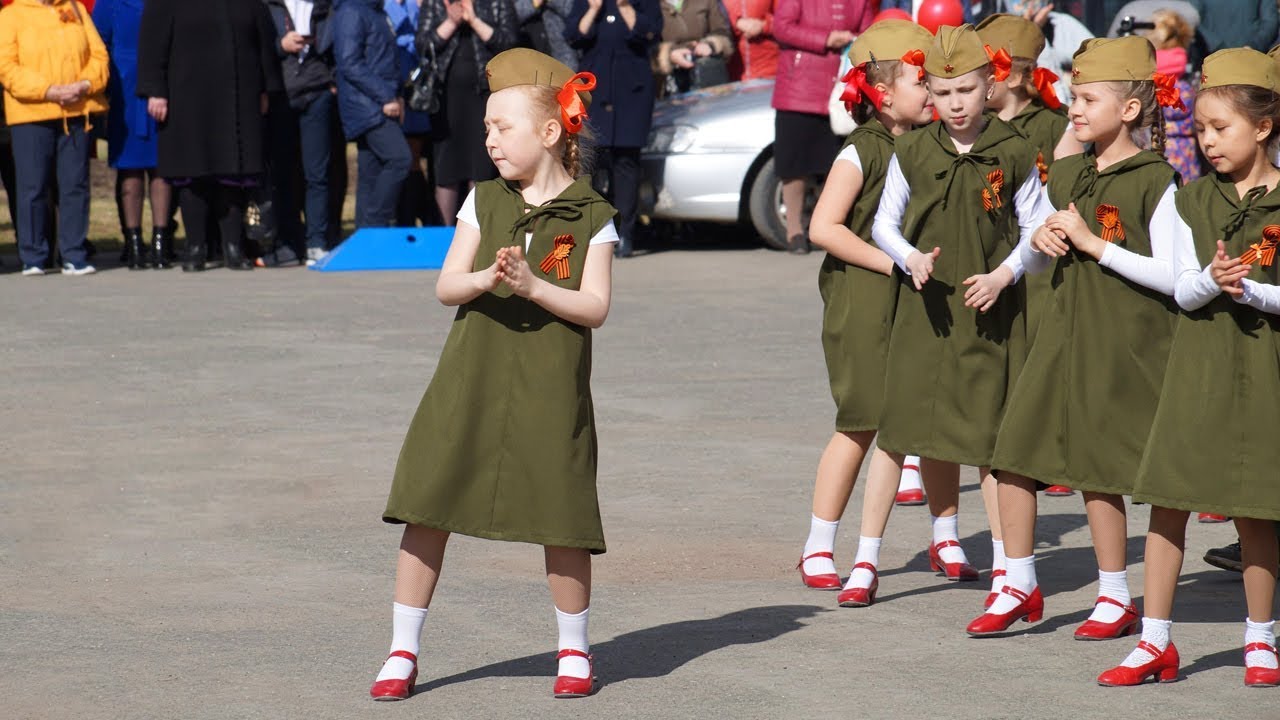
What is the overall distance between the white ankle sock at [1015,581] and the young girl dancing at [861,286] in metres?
0.54

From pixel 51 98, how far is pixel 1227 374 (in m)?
10.6

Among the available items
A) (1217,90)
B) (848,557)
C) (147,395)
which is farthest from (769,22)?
(1217,90)

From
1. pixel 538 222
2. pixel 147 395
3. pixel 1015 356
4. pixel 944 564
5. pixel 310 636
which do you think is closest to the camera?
pixel 538 222

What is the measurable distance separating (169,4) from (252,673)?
10.1 meters

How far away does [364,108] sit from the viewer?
15203 mm

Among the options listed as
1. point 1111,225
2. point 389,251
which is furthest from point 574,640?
point 389,251

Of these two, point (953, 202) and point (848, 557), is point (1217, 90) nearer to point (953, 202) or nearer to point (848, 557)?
point (953, 202)

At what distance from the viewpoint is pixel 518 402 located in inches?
203

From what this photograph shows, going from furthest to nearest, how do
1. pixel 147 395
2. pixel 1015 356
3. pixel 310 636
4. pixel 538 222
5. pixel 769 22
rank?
pixel 769 22
pixel 147 395
pixel 1015 356
pixel 310 636
pixel 538 222

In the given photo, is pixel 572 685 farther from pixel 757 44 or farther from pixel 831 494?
pixel 757 44

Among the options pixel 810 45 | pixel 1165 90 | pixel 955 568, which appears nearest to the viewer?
pixel 1165 90

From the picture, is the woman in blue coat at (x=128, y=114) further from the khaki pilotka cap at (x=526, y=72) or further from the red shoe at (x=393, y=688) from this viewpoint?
the red shoe at (x=393, y=688)

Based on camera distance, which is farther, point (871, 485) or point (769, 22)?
point (769, 22)

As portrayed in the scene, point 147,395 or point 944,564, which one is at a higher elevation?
point 944,564
